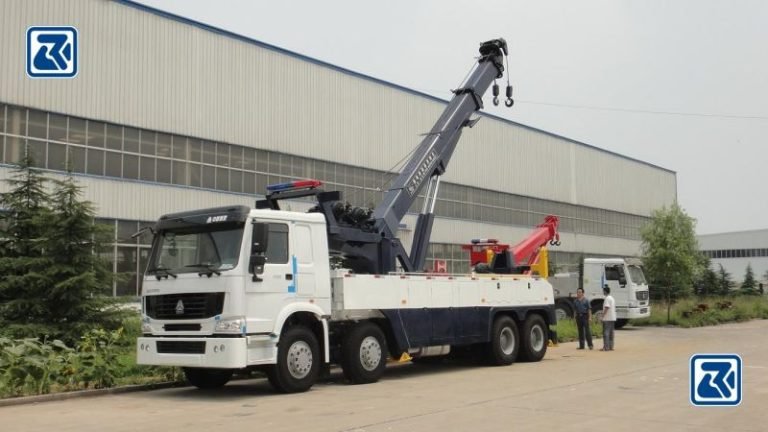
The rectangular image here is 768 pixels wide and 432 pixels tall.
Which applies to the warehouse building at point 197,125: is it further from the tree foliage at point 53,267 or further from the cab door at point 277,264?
the cab door at point 277,264

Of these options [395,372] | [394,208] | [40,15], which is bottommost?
[395,372]

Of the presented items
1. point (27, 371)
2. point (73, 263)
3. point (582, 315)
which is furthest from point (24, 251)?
point (582, 315)

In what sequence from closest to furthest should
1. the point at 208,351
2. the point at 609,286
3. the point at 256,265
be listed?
1. the point at 208,351
2. the point at 256,265
3. the point at 609,286

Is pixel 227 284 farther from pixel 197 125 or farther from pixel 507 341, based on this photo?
pixel 197 125

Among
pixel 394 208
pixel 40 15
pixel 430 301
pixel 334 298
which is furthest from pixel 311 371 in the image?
pixel 40 15

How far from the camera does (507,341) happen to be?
57.2ft

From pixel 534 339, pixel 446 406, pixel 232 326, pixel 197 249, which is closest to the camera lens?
pixel 446 406

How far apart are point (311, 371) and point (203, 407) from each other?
214cm

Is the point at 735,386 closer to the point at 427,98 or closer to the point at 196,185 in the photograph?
the point at 196,185

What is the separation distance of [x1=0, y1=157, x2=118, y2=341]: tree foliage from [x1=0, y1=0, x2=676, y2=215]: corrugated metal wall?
8382mm

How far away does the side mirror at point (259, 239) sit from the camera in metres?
12.0

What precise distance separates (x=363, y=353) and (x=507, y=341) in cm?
480

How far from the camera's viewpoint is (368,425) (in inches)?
362

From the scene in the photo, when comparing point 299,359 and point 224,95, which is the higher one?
point 224,95
